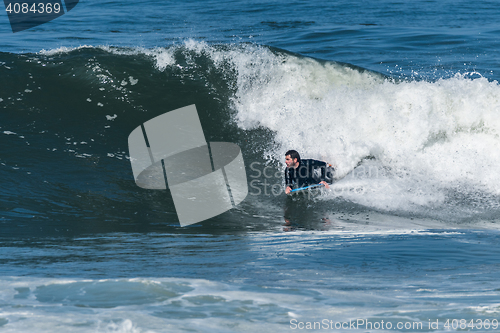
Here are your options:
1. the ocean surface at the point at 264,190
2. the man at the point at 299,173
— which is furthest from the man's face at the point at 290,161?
the ocean surface at the point at 264,190

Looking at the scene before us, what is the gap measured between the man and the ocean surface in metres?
0.26

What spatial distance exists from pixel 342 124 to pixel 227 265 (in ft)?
18.4

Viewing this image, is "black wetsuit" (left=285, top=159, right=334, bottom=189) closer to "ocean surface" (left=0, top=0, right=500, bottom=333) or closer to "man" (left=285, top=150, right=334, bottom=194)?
"man" (left=285, top=150, right=334, bottom=194)

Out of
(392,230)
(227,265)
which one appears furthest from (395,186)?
(227,265)

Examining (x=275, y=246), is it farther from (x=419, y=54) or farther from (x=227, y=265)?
(x=419, y=54)

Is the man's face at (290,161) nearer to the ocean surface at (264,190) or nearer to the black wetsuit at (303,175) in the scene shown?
the black wetsuit at (303,175)

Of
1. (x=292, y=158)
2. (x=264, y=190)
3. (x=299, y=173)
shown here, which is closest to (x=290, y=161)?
(x=292, y=158)

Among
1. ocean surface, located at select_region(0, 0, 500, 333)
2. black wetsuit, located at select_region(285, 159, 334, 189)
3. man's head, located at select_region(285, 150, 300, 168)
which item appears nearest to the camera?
ocean surface, located at select_region(0, 0, 500, 333)

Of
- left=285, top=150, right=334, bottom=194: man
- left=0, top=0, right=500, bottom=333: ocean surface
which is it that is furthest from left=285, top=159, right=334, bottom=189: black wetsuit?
left=0, top=0, right=500, bottom=333: ocean surface

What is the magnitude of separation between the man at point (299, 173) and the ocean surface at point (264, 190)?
262 mm

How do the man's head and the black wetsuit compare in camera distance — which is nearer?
the man's head

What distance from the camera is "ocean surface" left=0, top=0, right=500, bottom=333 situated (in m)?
3.05

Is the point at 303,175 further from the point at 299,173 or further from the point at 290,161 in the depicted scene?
the point at 290,161

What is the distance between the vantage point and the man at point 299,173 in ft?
23.0
